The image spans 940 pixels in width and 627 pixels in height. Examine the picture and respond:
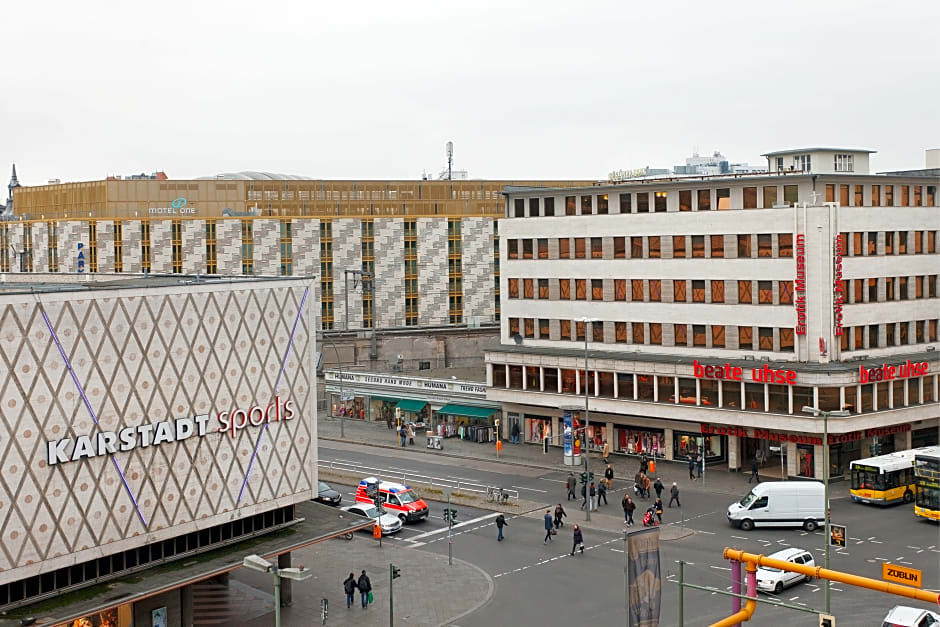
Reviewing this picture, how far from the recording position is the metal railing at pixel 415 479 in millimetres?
68250

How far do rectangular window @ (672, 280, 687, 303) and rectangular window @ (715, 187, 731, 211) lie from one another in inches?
215

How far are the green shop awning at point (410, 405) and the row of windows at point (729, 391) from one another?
12.0 meters

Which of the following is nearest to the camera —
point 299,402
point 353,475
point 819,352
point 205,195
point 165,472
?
point 165,472

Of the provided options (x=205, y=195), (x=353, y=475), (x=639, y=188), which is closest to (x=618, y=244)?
(x=639, y=188)

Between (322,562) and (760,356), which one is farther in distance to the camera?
(760,356)

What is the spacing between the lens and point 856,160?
268 ft

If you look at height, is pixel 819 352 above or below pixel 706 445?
above

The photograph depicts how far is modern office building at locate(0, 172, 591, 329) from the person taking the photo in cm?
11694

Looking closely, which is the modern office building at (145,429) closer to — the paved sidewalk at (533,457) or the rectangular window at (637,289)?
the paved sidewalk at (533,457)

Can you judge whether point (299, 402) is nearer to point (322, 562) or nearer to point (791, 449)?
point (322, 562)

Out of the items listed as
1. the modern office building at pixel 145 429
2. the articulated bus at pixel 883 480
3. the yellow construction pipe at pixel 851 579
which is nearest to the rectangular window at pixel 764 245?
the articulated bus at pixel 883 480

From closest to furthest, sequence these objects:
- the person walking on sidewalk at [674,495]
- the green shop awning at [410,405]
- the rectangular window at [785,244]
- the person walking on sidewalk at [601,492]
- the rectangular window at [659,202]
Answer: the person walking on sidewalk at [674,495] → the person walking on sidewalk at [601,492] → the rectangular window at [785,244] → the rectangular window at [659,202] → the green shop awning at [410,405]

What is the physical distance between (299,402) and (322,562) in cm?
1099

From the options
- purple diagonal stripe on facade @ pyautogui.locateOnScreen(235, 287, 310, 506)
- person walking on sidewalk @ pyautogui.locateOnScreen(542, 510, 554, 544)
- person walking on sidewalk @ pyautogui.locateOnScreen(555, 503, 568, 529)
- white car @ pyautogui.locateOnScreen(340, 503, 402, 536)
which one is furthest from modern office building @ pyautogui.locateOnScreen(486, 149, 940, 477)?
purple diagonal stripe on facade @ pyautogui.locateOnScreen(235, 287, 310, 506)
